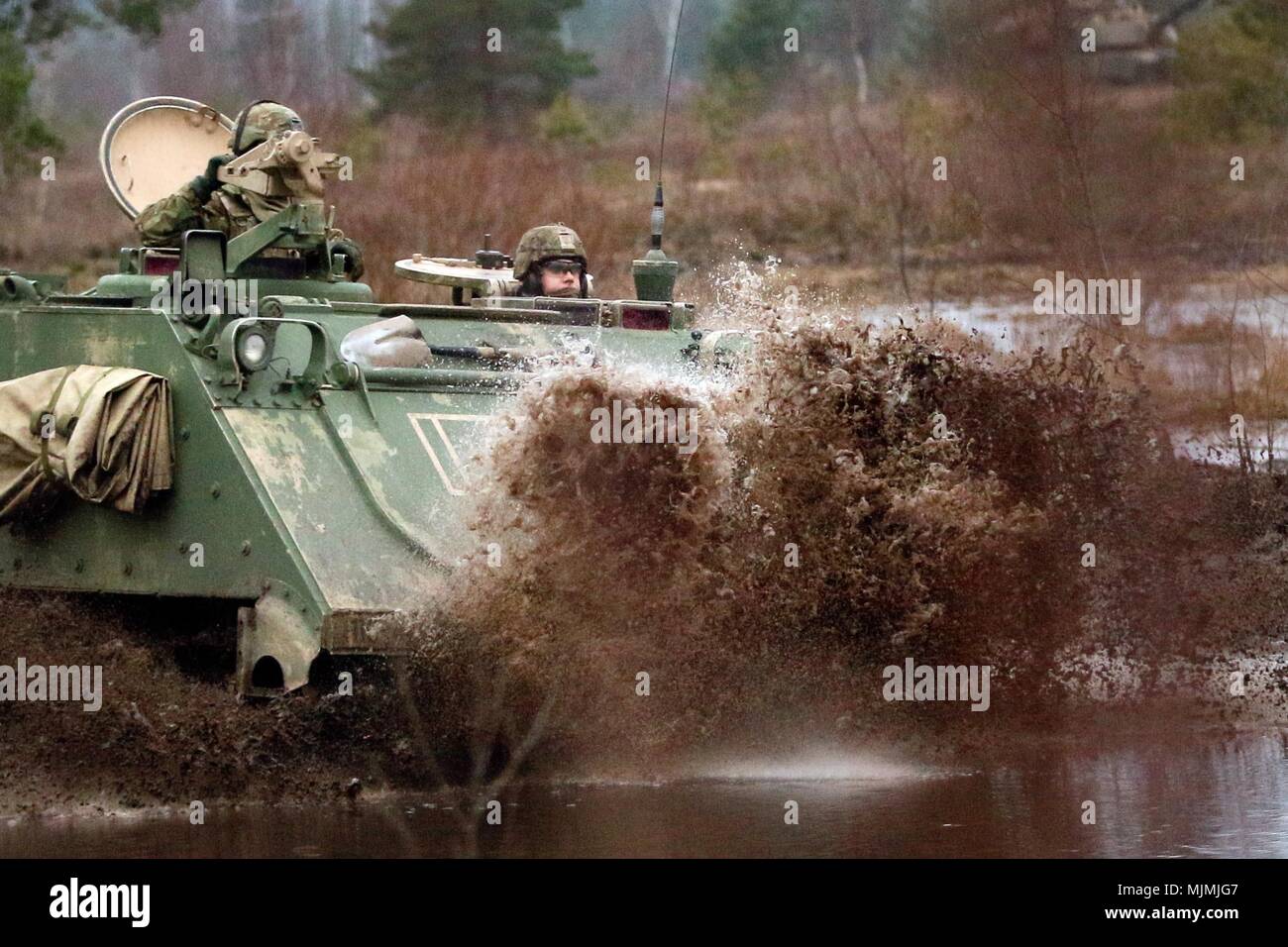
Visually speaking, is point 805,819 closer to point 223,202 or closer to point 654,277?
point 654,277

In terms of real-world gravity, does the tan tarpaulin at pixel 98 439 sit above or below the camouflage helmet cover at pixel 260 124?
below

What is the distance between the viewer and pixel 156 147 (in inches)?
501

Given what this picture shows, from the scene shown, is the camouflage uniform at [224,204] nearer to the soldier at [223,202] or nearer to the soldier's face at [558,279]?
the soldier at [223,202]

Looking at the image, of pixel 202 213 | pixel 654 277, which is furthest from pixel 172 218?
pixel 654 277

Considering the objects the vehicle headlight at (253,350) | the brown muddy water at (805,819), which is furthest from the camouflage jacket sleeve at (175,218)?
the brown muddy water at (805,819)

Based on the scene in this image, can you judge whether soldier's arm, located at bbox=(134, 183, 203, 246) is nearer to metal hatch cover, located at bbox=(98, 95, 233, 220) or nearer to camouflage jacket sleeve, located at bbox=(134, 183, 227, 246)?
camouflage jacket sleeve, located at bbox=(134, 183, 227, 246)

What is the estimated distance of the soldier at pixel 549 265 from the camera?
12117 millimetres

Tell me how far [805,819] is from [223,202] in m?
3.78

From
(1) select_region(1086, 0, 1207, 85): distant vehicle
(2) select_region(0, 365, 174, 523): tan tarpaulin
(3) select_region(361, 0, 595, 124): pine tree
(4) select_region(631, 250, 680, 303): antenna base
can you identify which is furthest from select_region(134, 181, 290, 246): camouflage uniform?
(3) select_region(361, 0, 595, 124): pine tree

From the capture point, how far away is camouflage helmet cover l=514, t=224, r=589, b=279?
477 inches

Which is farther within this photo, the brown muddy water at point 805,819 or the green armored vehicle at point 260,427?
the green armored vehicle at point 260,427

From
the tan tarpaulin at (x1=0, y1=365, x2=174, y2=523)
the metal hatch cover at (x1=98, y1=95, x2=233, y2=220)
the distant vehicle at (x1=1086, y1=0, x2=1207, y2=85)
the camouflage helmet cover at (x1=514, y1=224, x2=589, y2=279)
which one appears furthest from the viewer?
the metal hatch cover at (x1=98, y1=95, x2=233, y2=220)

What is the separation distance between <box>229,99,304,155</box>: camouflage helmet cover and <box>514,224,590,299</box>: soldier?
3.80ft
